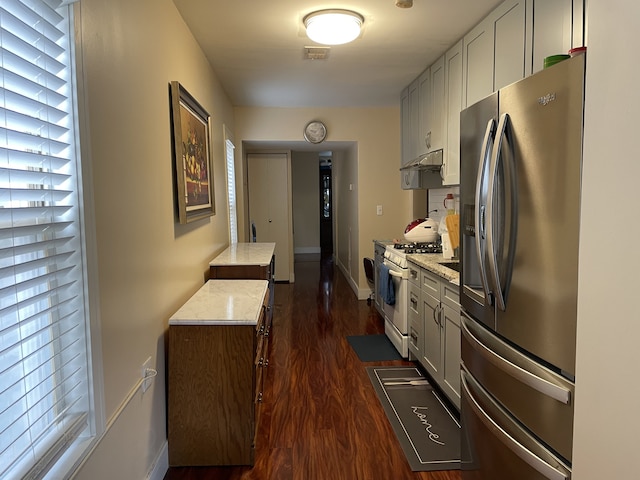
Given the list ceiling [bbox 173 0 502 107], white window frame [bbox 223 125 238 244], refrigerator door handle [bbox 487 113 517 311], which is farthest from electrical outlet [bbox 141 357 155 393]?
white window frame [bbox 223 125 238 244]

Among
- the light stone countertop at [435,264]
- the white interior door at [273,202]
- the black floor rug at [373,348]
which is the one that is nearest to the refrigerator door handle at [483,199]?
the light stone countertop at [435,264]

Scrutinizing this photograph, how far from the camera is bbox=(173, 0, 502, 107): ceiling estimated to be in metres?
2.56

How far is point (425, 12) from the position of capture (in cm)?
263

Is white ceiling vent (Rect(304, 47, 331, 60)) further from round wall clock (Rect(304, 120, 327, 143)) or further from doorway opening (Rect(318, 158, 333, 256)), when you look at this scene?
doorway opening (Rect(318, 158, 333, 256))

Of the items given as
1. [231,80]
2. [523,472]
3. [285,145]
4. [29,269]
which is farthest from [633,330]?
[285,145]

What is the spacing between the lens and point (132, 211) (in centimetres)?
172

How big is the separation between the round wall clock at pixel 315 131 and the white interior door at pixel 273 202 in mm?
1217

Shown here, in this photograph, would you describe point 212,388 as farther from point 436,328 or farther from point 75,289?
point 436,328

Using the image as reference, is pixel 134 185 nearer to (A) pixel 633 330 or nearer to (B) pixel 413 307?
(A) pixel 633 330

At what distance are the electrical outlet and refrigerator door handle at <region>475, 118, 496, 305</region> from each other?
141 cm

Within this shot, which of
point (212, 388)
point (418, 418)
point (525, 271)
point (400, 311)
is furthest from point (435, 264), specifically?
point (212, 388)

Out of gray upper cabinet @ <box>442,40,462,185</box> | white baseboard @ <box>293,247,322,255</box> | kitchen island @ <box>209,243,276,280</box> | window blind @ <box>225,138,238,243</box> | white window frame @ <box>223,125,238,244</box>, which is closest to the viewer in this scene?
gray upper cabinet @ <box>442,40,462,185</box>

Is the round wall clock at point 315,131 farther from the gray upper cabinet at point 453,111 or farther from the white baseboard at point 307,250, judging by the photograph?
the white baseboard at point 307,250

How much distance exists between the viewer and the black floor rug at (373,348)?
142 inches
